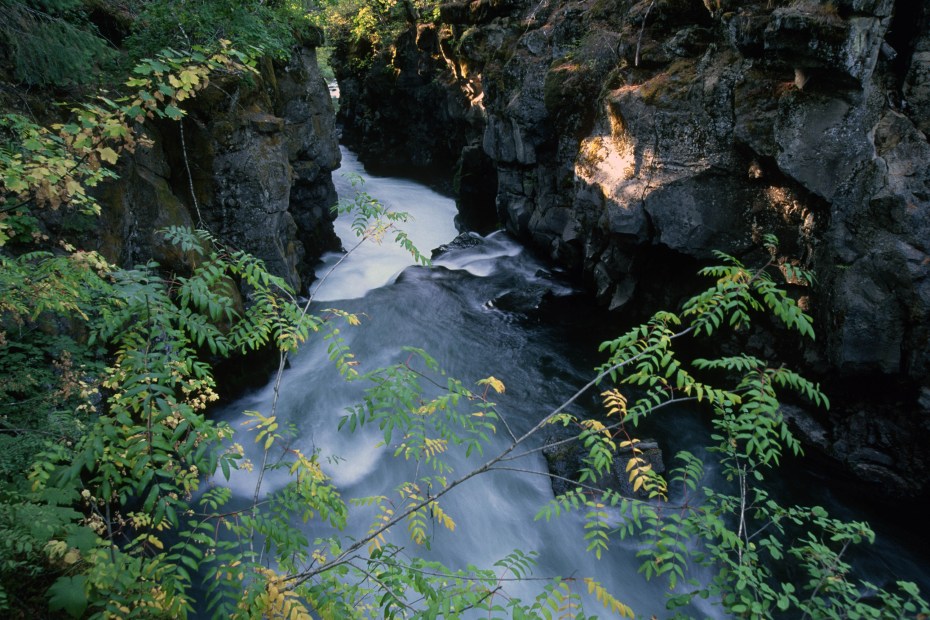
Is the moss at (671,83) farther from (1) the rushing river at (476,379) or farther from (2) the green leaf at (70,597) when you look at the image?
(2) the green leaf at (70,597)

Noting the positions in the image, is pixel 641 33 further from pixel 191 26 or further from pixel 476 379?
pixel 191 26

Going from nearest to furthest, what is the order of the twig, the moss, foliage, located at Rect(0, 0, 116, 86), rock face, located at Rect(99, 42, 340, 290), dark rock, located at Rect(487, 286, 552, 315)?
foliage, located at Rect(0, 0, 116, 86)
rock face, located at Rect(99, 42, 340, 290)
the moss
the twig
dark rock, located at Rect(487, 286, 552, 315)

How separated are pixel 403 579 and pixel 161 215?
7.13m

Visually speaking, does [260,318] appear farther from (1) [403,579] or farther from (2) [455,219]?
(2) [455,219]

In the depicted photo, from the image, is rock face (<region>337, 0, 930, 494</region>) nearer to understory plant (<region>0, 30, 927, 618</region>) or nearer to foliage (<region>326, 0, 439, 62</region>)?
understory plant (<region>0, 30, 927, 618</region>)

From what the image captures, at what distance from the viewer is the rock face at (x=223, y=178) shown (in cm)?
746

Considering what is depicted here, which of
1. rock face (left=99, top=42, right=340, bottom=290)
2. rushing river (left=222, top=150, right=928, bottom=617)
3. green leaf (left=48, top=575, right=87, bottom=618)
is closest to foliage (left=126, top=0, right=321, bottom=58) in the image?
rock face (left=99, top=42, right=340, bottom=290)

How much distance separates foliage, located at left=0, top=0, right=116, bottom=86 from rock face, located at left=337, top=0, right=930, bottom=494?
28.6 feet

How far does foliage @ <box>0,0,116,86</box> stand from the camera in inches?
248

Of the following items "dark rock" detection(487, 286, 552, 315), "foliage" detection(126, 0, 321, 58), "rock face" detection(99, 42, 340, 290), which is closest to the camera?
"rock face" detection(99, 42, 340, 290)

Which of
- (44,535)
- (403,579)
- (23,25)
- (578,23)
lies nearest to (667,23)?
(578,23)

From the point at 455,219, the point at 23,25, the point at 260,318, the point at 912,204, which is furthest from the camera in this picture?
the point at 455,219

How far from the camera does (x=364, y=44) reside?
860 inches

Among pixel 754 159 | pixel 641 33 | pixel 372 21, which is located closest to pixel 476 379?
pixel 754 159
